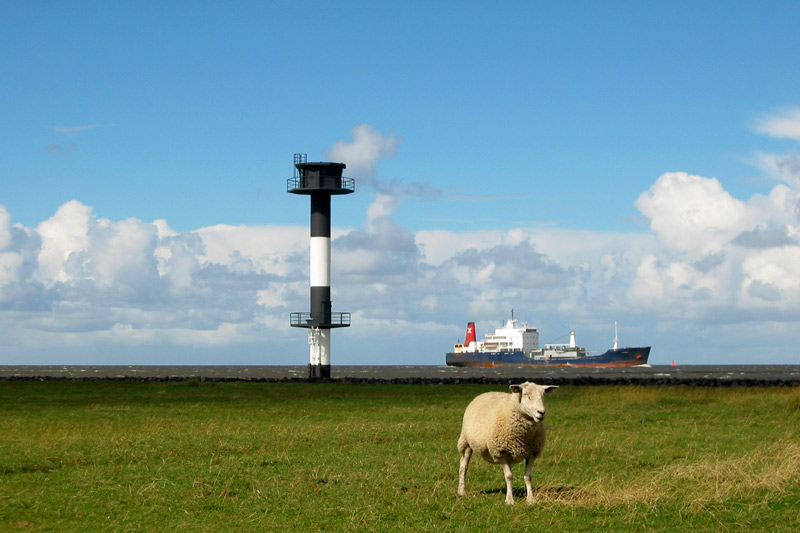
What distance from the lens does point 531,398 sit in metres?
12.5

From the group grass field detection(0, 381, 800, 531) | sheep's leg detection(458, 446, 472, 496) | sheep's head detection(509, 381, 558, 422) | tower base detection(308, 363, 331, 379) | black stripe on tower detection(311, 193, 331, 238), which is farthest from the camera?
tower base detection(308, 363, 331, 379)

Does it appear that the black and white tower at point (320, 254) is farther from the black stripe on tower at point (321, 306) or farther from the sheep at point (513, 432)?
the sheep at point (513, 432)

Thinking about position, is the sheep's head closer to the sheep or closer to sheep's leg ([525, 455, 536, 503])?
the sheep

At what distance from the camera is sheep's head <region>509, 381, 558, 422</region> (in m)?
12.2

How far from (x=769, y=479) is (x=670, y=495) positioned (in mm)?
2048

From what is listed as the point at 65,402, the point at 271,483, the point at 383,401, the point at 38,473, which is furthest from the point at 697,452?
the point at 65,402

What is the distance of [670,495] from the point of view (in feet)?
43.7

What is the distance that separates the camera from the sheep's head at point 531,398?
1218cm

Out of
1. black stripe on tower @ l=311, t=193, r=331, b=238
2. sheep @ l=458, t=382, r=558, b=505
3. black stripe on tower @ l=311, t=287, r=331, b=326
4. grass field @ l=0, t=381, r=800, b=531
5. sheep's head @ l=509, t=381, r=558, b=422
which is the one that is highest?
black stripe on tower @ l=311, t=193, r=331, b=238

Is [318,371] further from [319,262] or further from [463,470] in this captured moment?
[463,470]

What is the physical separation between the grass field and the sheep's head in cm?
134

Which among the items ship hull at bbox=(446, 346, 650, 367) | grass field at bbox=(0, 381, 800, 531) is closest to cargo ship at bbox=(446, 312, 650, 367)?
ship hull at bbox=(446, 346, 650, 367)

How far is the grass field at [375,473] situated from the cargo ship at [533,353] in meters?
124

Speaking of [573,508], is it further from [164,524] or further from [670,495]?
[164,524]
